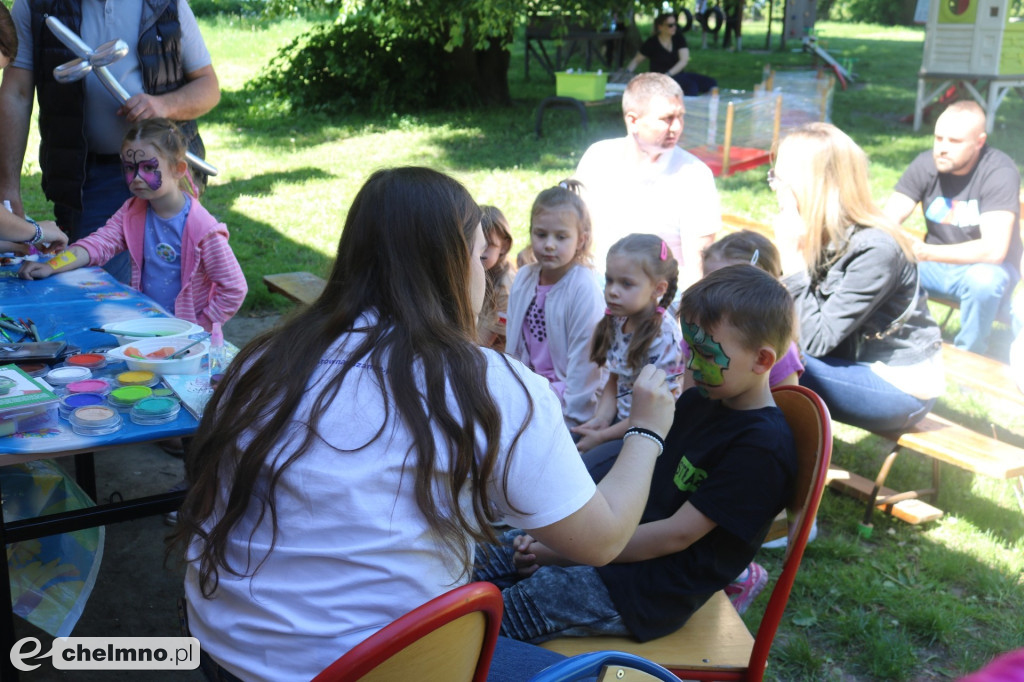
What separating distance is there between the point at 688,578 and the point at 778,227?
6.17ft

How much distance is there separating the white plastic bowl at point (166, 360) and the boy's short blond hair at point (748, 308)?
122 cm

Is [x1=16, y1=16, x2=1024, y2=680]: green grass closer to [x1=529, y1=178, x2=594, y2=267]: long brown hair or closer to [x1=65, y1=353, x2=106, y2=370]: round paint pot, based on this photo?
[x1=529, y1=178, x2=594, y2=267]: long brown hair

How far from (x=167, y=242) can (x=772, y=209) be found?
5302mm

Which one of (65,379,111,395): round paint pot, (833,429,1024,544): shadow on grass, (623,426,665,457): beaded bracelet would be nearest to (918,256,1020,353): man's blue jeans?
(833,429,1024,544): shadow on grass

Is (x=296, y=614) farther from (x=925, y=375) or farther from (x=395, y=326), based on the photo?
(x=925, y=375)

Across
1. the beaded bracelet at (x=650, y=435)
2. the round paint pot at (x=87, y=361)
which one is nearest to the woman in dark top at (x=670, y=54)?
the round paint pot at (x=87, y=361)

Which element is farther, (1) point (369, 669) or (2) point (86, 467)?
(2) point (86, 467)

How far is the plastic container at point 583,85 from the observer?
407 inches

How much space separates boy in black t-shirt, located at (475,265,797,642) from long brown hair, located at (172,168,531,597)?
56cm

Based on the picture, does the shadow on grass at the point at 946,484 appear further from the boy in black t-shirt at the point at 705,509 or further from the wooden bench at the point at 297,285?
the wooden bench at the point at 297,285

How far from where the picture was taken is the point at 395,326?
1.46m

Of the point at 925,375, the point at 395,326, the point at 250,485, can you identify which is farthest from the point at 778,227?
the point at 250,485

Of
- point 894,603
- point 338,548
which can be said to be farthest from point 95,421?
point 894,603

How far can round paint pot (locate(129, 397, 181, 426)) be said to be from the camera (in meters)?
2.00
